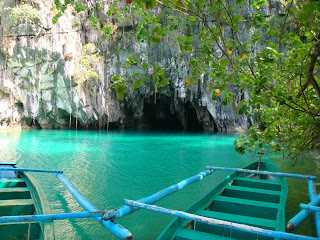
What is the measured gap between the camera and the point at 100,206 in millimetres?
4535

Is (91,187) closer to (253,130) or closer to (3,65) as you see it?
(253,130)

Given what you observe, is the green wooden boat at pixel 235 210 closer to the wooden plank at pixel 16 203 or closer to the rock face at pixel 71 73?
the wooden plank at pixel 16 203

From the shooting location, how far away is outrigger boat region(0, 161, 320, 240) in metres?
2.01

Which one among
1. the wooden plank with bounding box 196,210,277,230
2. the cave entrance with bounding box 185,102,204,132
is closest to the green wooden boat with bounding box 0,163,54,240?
the wooden plank with bounding box 196,210,277,230

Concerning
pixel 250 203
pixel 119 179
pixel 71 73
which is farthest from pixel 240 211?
pixel 71 73

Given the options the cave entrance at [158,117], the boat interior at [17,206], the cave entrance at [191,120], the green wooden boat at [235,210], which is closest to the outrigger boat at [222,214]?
the green wooden boat at [235,210]

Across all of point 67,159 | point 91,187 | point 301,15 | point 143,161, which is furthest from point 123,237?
point 67,159

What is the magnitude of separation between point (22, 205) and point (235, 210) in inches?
112

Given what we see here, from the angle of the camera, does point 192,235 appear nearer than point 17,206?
Yes

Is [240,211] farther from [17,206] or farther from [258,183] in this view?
[17,206]

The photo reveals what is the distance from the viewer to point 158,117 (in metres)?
29.9

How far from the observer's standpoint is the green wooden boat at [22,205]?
254 cm

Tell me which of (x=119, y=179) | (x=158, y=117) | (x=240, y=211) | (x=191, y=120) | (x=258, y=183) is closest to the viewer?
(x=240, y=211)

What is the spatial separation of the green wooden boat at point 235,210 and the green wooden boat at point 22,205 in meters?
1.26
